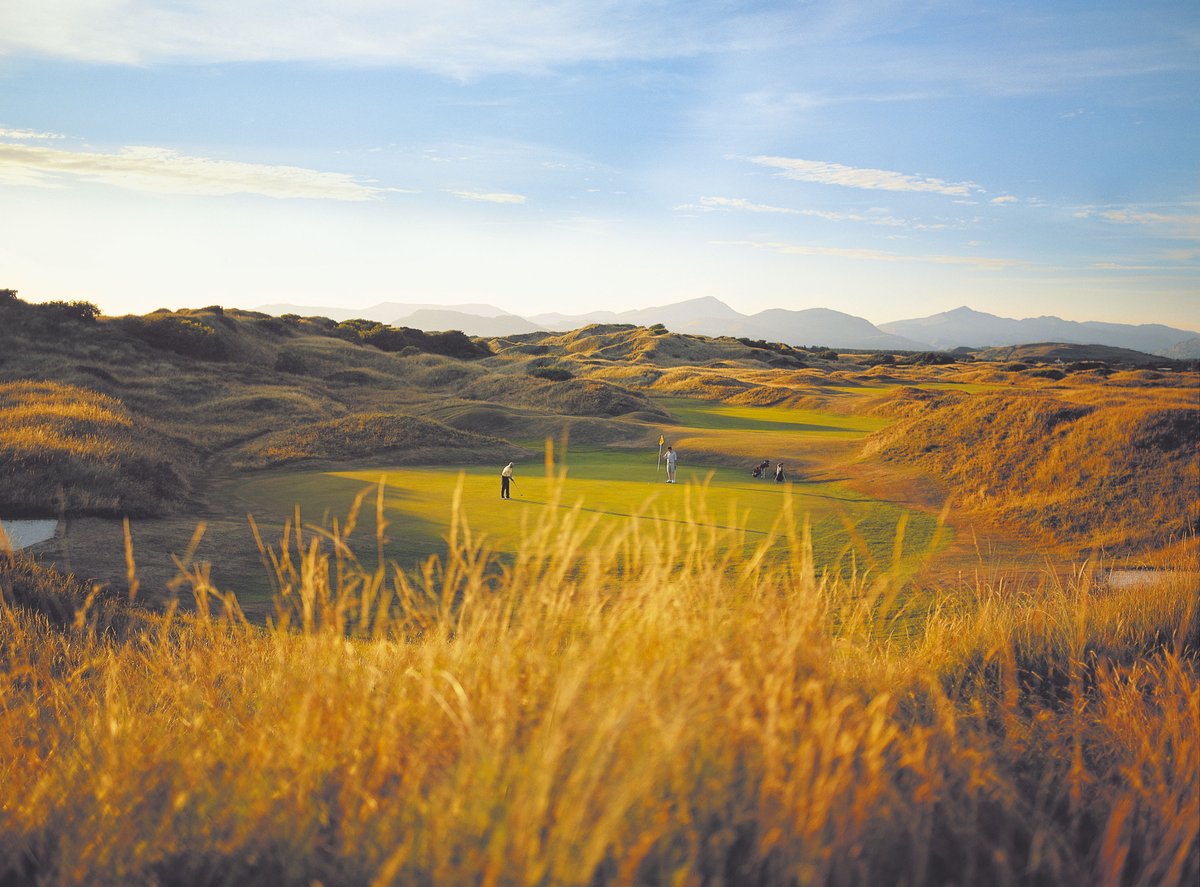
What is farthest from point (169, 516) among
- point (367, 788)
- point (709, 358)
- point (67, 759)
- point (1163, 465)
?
point (709, 358)

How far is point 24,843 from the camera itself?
3.10 meters

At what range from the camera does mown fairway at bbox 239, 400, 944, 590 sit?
15.8m

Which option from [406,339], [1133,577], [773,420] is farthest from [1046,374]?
[1133,577]

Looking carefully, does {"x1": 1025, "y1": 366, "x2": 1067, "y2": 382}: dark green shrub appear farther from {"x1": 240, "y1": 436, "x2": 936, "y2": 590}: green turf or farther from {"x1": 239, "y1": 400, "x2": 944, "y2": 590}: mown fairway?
{"x1": 240, "y1": 436, "x2": 936, "y2": 590}: green turf

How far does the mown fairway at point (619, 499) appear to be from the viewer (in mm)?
15750

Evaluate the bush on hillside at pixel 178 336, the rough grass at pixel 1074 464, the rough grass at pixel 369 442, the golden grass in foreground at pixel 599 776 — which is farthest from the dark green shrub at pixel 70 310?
the golden grass in foreground at pixel 599 776

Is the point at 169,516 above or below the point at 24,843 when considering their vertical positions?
below

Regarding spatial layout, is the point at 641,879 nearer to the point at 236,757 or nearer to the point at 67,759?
the point at 236,757

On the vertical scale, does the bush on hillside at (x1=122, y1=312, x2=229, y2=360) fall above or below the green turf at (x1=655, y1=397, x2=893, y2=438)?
above

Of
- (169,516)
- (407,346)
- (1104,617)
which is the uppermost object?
(407,346)

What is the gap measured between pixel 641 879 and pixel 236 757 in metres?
2.00

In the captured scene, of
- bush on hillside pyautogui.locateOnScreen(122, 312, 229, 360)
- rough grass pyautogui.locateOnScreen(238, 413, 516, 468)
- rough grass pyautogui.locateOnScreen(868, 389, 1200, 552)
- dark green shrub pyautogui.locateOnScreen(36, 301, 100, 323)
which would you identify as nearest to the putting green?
rough grass pyautogui.locateOnScreen(238, 413, 516, 468)

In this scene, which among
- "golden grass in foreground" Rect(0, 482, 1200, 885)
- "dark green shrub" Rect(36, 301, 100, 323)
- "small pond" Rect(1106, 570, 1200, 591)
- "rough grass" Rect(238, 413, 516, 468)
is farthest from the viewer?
"dark green shrub" Rect(36, 301, 100, 323)

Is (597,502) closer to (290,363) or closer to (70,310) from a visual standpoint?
(290,363)
